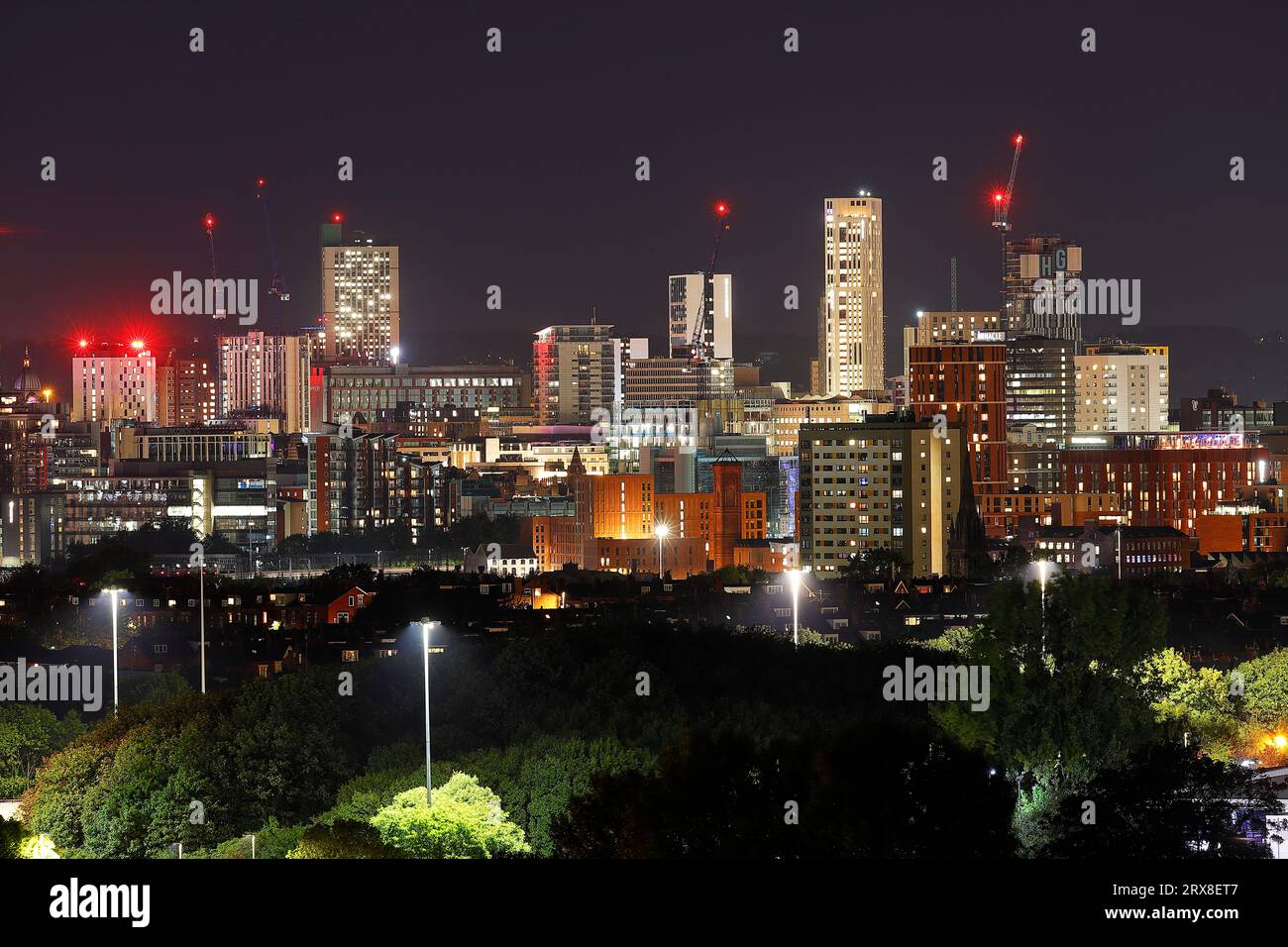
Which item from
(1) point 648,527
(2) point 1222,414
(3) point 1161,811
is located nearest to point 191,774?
(3) point 1161,811

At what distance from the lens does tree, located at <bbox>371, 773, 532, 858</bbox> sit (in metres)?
23.2

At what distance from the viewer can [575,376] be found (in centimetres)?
17738

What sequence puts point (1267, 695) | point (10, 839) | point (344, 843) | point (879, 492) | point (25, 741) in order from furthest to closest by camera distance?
point (879, 492), point (1267, 695), point (25, 741), point (344, 843), point (10, 839)

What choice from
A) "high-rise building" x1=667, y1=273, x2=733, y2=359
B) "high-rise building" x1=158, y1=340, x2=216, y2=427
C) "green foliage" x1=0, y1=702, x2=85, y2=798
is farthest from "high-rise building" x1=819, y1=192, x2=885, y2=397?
"green foliage" x1=0, y1=702, x2=85, y2=798

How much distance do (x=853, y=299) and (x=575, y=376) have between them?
69.3 feet

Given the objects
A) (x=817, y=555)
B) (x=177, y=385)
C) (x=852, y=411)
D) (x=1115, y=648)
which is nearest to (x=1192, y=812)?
(x=1115, y=648)

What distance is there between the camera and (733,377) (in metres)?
176

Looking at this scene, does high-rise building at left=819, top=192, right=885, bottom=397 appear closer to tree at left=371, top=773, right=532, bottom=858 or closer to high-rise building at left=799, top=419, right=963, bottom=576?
high-rise building at left=799, top=419, right=963, bottom=576

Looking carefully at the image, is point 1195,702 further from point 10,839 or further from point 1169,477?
point 1169,477

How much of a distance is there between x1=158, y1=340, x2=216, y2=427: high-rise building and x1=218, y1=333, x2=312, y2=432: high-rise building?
1.23m

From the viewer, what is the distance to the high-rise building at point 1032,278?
6590 inches

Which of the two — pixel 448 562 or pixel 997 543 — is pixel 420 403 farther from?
pixel 997 543

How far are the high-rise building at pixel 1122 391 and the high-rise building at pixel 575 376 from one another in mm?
34969
